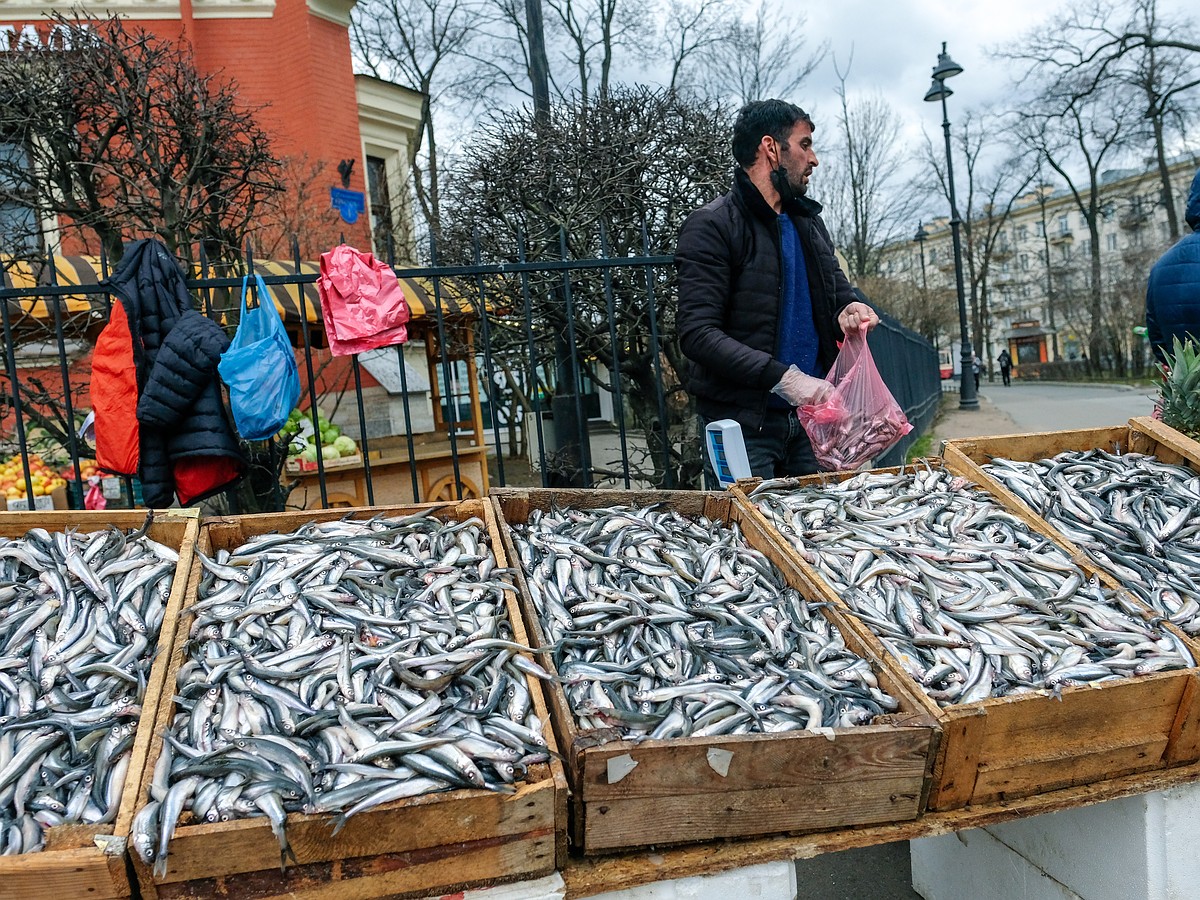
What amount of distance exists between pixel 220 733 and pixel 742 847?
1434mm

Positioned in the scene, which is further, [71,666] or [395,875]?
[71,666]

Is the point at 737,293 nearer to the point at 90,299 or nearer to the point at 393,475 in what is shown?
the point at 90,299

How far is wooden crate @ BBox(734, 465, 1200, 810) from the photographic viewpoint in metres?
2.30

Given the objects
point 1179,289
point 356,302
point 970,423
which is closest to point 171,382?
point 356,302

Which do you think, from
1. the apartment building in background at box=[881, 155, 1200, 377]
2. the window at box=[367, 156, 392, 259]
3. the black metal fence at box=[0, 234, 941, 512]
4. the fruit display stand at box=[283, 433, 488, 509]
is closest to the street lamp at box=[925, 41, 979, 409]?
the apartment building in background at box=[881, 155, 1200, 377]

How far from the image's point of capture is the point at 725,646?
2691 mm

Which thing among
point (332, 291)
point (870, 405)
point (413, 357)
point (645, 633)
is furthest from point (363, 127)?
point (645, 633)

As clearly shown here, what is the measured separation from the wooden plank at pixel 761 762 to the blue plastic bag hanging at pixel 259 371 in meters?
3.05

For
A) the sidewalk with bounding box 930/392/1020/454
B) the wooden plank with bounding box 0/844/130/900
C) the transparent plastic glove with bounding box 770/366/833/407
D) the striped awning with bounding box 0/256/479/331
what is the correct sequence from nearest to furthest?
the wooden plank with bounding box 0/844/130/900
the transparent plastic glove with bounding box 770/366/833/407
the striped awning with bounding box 0/256/479/331
the sidewalk with bounding box 930/392/1020/454

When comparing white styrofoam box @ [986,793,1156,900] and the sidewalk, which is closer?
white styrofoam box @ [986,793,1156,900]

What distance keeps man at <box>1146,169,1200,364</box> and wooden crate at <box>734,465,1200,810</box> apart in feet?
11.0

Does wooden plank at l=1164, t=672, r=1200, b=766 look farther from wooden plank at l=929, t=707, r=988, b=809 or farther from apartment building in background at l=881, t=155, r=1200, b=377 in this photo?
apartment building in background at l=881, t=155, r=1200, b=377

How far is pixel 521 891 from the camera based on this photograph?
82.0 inches

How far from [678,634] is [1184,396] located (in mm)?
3435
